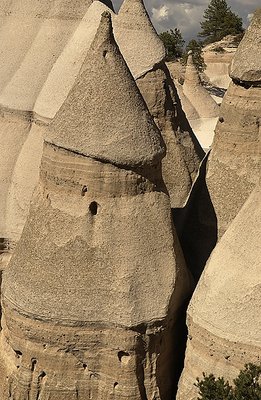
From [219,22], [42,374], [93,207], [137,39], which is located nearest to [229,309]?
[93,207]

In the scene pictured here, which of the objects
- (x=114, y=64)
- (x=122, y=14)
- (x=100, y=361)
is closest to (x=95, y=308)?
(x=100, y=361)

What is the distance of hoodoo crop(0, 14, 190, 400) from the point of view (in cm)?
881

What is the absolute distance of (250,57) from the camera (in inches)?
410

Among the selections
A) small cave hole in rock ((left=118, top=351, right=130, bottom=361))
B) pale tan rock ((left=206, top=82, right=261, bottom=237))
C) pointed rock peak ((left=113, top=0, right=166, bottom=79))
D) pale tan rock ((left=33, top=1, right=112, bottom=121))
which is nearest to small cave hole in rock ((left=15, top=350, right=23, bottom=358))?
small cave hole in rock ((left=118, top=351, right=130, bottom=361))

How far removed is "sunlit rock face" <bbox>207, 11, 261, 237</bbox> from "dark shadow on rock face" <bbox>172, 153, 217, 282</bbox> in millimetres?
148

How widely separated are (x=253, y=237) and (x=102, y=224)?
1980 mm

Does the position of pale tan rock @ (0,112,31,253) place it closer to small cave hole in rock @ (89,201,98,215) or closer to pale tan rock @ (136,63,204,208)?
pale tan rock @ (136,63,204,208)

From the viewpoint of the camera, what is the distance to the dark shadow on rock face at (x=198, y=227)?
10.5 m

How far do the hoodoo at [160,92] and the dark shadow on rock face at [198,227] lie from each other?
2.96 ft

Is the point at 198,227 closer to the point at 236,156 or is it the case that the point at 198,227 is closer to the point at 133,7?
the point at 236,156

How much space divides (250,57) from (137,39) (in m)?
2.65

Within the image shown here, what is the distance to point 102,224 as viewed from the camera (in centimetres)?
888

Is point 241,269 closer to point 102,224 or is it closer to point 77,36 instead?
point 102,224

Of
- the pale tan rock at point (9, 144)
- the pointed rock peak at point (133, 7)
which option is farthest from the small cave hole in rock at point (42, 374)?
the pointed rock peak at point (133, 7)
